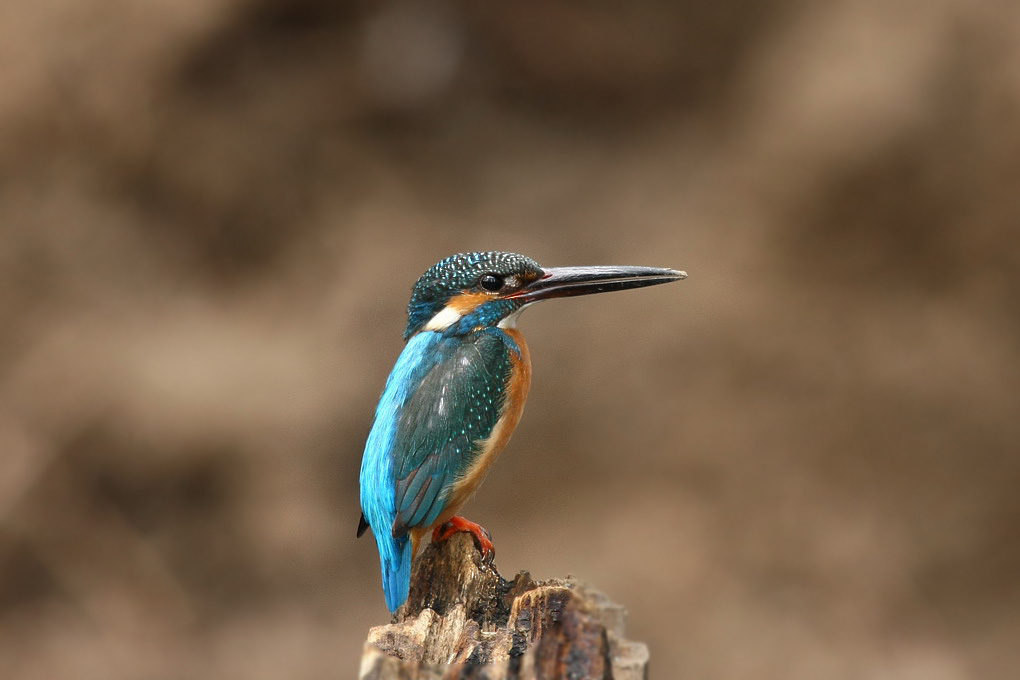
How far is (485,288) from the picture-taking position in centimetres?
302

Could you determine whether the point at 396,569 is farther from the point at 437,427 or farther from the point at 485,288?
the point at 485,288

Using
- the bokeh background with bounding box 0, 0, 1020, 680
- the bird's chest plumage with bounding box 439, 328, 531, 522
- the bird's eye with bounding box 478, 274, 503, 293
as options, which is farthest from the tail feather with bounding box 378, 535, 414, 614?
the bokeh background with bounding box 0, 0, 1020, 680

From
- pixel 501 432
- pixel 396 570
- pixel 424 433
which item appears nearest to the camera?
pixel 396 570

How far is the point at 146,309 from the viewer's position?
6.31 m

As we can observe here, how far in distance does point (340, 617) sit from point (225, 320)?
186cm

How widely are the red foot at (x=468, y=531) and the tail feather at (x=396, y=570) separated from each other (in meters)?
0.19

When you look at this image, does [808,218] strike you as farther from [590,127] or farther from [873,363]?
Answer: [590,127]

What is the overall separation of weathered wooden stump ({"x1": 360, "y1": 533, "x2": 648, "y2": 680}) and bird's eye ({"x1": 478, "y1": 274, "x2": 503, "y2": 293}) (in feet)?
2.30

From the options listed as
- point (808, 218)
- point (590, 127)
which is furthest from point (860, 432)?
point (590, 127)

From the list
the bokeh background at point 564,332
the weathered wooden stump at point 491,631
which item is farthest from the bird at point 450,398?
the bokeh background at point 564,332

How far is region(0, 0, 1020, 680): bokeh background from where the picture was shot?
5926 mm

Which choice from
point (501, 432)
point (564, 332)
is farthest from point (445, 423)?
point (564, 332)

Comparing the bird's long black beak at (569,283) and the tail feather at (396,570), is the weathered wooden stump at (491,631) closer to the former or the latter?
the tail feather at (396,570)

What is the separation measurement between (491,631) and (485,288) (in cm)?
116
